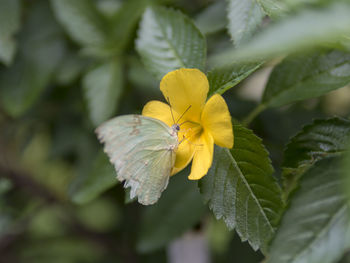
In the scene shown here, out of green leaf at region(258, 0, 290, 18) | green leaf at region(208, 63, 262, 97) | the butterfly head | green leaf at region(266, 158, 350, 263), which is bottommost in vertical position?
green leaf at region(266, 158, 350, 263)

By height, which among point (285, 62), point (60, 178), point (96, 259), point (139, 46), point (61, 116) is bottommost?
point (96, 259)

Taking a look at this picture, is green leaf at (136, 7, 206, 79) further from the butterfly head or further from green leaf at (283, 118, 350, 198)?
green leaf at (283, 118, 350, 198)

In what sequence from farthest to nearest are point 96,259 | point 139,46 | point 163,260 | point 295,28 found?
point 96,259 → point 163,260 → point 139,46 → point 295,28

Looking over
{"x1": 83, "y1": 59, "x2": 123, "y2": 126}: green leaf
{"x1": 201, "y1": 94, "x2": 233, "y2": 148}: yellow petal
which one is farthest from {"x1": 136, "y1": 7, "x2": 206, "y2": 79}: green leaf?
{"x1": 83, "y1": 59, "x2": 123, "y2": 126}: green leaf

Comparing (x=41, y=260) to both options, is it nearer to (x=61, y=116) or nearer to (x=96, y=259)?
(x=96, y=259)

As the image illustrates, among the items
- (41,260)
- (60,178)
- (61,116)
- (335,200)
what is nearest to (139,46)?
(335,200)

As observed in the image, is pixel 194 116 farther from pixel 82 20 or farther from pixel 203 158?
pixel 82 20
